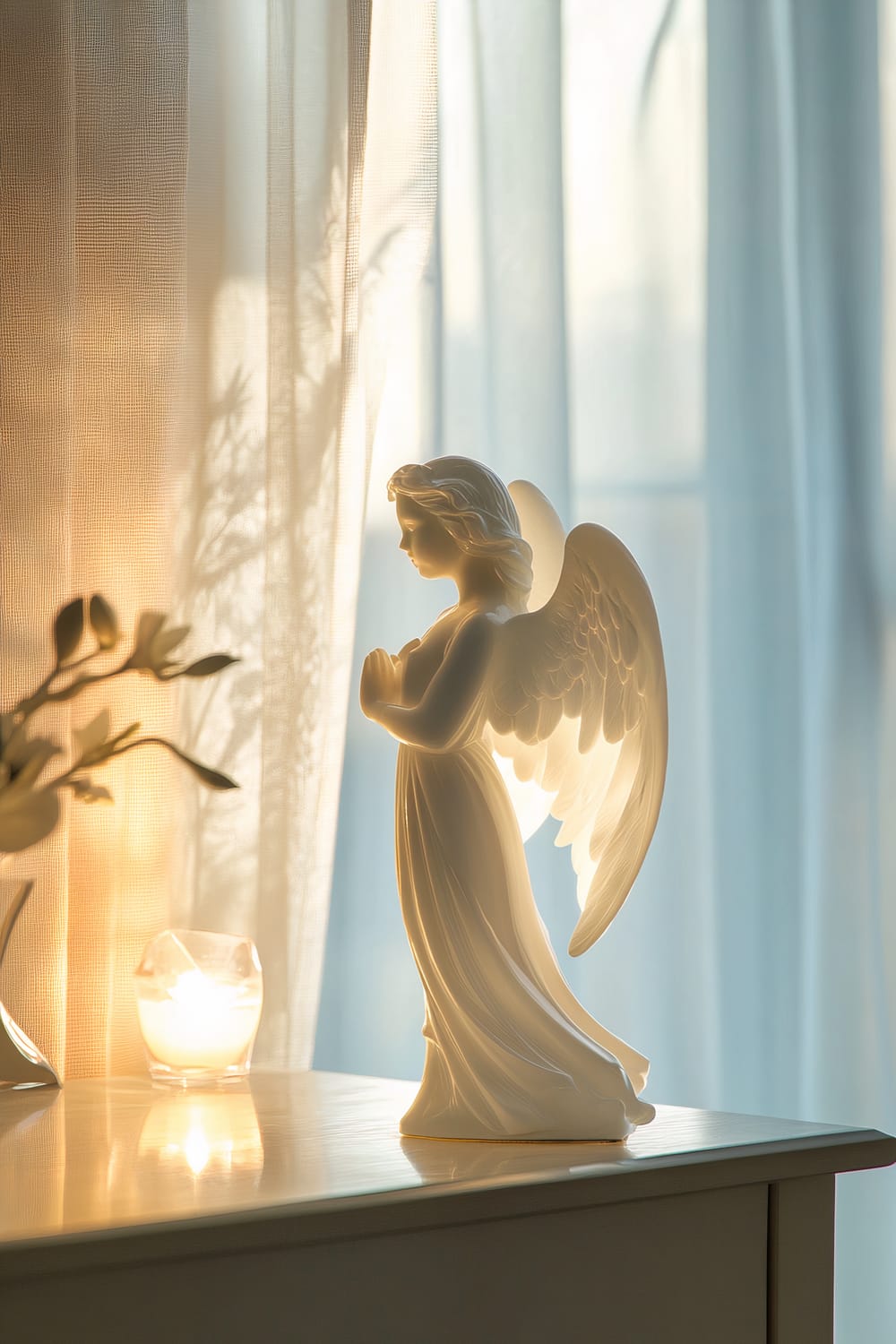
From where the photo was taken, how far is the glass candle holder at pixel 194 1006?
3.70 ft

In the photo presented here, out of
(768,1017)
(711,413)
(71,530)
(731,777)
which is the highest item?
(711,413)

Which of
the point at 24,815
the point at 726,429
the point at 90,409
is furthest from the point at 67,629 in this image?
the point at 726,429

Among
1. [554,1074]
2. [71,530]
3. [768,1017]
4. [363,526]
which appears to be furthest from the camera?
[768,1017]

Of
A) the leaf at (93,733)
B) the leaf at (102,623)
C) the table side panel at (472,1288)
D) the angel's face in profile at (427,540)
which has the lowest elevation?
the table side panel at (472,1288)

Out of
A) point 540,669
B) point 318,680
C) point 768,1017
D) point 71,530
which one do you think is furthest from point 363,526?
point 768,1017

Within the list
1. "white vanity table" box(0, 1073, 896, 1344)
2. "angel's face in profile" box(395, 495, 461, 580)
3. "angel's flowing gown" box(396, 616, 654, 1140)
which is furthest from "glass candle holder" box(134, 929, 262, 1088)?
"angel's face in profile" box(395, 495, 461, 580)

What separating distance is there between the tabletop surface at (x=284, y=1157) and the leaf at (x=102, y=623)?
29 cm

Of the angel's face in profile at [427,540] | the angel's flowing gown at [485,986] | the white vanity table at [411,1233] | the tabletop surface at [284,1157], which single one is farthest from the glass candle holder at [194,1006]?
the angel's face in profile at [427,540]

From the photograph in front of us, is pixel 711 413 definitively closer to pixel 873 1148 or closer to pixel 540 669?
pixel 540 669

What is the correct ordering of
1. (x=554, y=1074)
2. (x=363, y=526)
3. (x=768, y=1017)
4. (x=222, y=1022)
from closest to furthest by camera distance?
(x=554, y=1074) → (x=222, y=1022) → (x=363, y=526) → (x=768, y=1017)

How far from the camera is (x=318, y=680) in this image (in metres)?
1.35

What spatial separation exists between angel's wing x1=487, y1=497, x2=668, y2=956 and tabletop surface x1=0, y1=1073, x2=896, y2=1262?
143mm

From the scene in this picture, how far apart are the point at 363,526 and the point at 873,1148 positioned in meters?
0.82

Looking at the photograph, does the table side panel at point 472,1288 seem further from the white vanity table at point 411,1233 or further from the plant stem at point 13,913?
the plant stem at point 13,913
